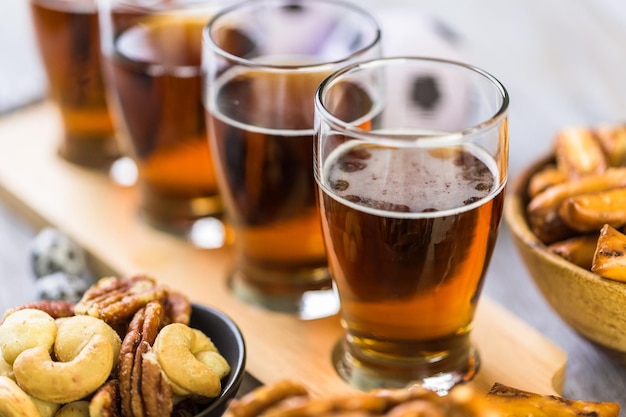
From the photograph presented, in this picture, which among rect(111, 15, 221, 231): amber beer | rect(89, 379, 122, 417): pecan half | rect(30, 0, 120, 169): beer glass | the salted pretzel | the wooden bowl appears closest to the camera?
the salted pretzel

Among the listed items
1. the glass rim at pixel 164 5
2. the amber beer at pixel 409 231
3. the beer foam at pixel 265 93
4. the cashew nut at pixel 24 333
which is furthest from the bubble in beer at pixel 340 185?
the glass rim at pixel 164 5

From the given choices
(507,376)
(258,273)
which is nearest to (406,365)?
(507,376)

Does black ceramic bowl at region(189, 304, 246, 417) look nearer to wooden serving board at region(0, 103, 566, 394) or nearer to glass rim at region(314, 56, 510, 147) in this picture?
wooden serving board at region(0, 103, 566, 394)

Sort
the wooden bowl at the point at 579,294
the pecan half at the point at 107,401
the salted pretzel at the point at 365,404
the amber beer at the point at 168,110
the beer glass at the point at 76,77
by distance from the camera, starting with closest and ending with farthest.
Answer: the salted pretzel at the point at 365,404 → the pecan half at the point at 107,401 → the wooden bowl at the point at 579,294 → the amber beer at the point at 168,110 → the beer glass at the point at 76,77

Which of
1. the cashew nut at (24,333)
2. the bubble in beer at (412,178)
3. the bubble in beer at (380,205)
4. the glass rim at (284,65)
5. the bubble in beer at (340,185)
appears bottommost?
the cashew nut at (24,333)

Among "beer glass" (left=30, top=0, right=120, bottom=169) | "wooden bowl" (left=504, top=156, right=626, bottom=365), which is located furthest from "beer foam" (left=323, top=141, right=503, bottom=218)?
"beer glass" (left=30, top=0, right=120, bottom=169)

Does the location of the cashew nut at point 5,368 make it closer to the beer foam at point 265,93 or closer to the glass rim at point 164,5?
the beer foam at point 265,93

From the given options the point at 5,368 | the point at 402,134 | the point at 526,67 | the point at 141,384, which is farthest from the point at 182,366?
the point at 526,67
